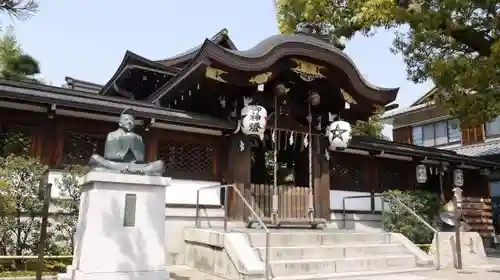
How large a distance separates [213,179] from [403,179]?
7.50 meters

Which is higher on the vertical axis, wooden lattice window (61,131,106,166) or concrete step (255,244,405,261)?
wooden lattice window (61,131,106,166)

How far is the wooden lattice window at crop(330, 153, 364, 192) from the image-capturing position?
13133mm

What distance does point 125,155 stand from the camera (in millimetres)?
6961

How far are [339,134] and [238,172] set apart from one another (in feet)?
10.1

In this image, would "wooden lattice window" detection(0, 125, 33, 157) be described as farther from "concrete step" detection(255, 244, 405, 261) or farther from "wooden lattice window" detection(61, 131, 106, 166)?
"concrete step" detection(255, 244, 405, 261)

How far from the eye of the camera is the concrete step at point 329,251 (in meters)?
8.23

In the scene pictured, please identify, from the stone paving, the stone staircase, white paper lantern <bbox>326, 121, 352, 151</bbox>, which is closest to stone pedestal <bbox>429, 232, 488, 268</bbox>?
the stone paving

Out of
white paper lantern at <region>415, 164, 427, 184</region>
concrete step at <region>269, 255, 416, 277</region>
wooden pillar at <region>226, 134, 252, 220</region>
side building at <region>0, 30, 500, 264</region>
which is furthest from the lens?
white paper lantern at <region>415, 164, 427, 184</region>

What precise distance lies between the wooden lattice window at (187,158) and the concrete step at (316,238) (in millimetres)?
2842

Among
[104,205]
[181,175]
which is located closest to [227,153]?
[181,175]

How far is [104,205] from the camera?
6.54m

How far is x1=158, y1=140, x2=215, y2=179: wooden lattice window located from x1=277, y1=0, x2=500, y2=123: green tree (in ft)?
15.7

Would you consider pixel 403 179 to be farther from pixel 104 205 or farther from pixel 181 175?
pixel 104 205

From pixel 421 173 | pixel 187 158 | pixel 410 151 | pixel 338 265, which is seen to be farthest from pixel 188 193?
pixel 421 173
